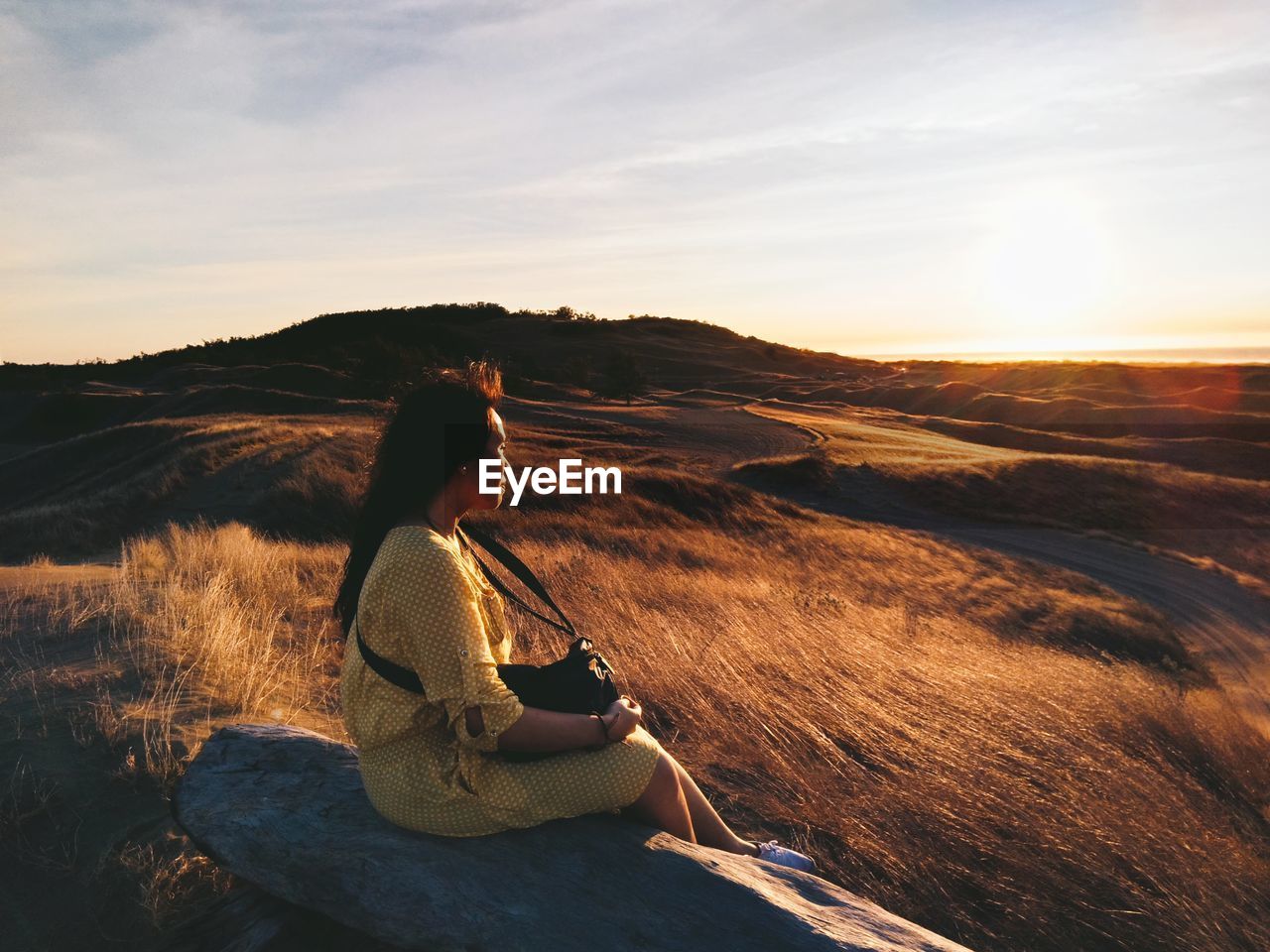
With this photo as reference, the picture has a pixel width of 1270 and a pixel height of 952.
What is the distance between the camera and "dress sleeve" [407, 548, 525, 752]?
291 centimetres

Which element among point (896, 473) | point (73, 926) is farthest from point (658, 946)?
point (896, 473)

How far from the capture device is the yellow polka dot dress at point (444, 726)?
2920mm

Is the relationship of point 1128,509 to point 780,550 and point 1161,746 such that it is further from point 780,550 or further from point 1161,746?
point 1161,746

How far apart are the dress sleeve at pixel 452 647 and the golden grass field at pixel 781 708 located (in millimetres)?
1842

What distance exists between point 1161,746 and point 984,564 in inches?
485

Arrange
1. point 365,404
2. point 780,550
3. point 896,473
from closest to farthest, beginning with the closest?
1. point 780,550
2. point 896,473
3. point 365,404

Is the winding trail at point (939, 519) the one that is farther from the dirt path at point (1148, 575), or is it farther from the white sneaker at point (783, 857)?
the white sneaker at point (783, 857)

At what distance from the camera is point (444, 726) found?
320 centimetres

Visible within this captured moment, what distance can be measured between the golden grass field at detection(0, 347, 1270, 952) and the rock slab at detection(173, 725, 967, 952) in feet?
2.60

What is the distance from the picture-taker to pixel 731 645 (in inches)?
347

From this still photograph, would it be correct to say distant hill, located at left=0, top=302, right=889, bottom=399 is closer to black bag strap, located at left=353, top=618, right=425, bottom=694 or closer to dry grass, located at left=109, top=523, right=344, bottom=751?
dry grass, located at left=109, top=523, right=344, bottom=751

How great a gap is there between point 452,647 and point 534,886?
886mm

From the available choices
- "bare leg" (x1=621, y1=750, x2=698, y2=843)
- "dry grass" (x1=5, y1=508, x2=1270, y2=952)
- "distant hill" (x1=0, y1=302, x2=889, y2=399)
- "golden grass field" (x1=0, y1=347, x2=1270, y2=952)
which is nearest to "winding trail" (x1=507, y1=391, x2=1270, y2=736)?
"golden grass field" (x1=0, y1=347, x2=1270, y2=952)

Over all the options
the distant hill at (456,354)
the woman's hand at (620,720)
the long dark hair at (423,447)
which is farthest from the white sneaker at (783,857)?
the distant hill at (456,354)
